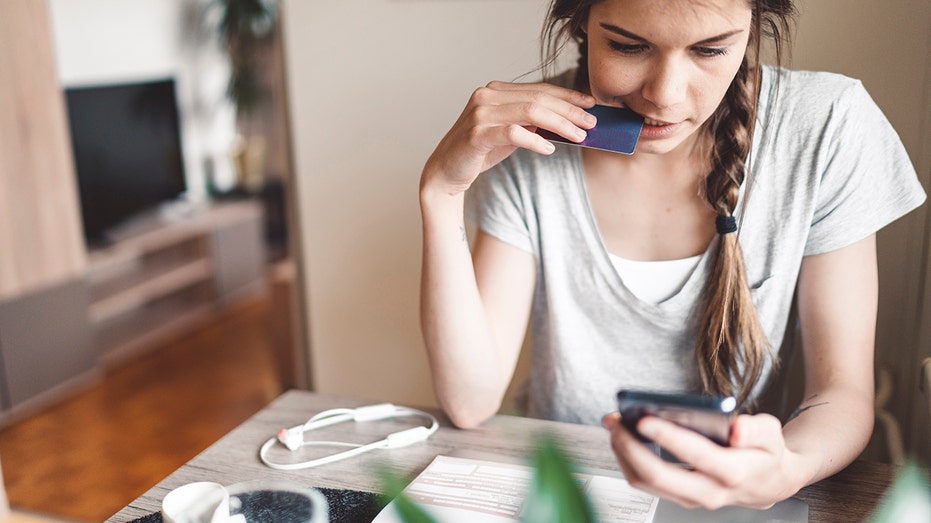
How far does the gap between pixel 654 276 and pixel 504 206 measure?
213mm

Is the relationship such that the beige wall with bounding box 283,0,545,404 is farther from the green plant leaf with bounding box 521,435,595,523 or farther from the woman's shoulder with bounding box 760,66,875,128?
the green plant leaf with bounding box 521,435,595,523

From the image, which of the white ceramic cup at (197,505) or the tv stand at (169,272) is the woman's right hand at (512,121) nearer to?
the white ceramic cup at (197,505)

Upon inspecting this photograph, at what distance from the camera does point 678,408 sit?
53 cm

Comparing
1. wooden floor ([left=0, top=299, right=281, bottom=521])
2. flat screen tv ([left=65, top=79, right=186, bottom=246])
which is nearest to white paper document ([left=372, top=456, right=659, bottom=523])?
wooden floor ([left=0, top=299, right=281, bottom=521])

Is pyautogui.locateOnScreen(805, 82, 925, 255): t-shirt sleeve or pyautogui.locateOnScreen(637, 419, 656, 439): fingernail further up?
pyautogui.locateOnScreen(805, 82, 925, 255): t-shirt sleeve

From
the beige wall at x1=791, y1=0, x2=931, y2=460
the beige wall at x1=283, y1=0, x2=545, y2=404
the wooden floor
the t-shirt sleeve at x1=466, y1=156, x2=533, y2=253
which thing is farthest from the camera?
the wooden floor

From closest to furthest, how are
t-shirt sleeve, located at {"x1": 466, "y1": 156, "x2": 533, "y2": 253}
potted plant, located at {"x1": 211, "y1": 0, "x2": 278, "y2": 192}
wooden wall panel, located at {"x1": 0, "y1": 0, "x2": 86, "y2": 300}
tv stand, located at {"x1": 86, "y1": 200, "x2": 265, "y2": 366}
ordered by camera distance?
1. t-shirt sleeve, located at {"x1": 466, "y1": 156, "x2": 533, "y2": 253}
2. wooden wall panel, located at {"x1": 0, "y1": 0, "x2": 86, "y2": 300}
3. tv stand, located at {"x1": 86, "y1": 200, "x2": 265, "y2": 366}
4. potted plant, located at {"x1": 211, "y1": 0, "x2": 278, "y2": 192}

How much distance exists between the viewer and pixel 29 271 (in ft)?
8.50

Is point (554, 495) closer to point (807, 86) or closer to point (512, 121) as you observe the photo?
point (512, 121)

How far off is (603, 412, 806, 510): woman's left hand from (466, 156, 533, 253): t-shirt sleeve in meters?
0.47

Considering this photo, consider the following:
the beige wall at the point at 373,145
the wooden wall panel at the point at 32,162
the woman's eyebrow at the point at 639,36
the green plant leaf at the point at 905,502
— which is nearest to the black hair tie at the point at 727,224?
the woman's eyebrow at the point at 639,36

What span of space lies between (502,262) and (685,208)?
0.80 feet

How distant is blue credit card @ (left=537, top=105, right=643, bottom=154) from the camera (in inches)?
33.0

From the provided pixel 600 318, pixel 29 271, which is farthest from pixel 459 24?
pixel 29 271
